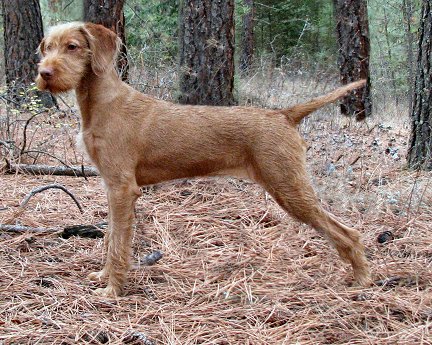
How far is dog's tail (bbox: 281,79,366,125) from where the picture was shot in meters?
3.90

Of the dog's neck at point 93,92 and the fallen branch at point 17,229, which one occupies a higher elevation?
the dog's neck at point 93,92

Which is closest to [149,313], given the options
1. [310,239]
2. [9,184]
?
[310,239]

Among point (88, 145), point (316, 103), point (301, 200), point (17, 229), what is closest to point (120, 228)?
point (88, 145)

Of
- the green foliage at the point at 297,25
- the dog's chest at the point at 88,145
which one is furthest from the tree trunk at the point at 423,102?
the green foliage at the point at 297,25

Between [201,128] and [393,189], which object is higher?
[201,128]

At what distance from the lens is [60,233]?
15.0ft

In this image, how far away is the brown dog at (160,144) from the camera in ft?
12.5

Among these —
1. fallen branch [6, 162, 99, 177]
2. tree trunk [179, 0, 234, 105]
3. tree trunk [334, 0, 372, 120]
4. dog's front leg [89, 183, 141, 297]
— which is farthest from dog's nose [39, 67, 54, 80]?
tree trunk [334, 0, 372, 120]

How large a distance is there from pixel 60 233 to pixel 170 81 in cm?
435

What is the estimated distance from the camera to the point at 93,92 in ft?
12.8

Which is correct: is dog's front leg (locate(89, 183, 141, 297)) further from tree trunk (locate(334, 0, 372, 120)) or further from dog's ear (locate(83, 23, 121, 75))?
tree trunk (locate(334, 0, 372, 120))

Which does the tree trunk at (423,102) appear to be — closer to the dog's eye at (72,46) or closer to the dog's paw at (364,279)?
the dog's paw at (364,279)

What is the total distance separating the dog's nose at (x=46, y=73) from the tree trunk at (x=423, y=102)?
4.11 meters

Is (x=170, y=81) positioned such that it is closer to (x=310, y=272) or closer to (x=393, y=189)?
(x=393, y=189)
